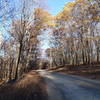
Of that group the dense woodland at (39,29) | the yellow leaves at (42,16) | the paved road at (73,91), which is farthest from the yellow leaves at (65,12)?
the paved road at (73,91)

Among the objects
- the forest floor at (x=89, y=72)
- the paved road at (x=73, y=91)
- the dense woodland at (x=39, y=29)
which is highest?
the dense woodland at (x=39, y=29)

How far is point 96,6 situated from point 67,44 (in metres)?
23.3

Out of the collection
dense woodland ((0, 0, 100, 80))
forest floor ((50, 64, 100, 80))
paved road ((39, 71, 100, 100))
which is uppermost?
dense woodland ((0, 0, 100, 80))

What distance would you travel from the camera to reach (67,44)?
3853 centimetres

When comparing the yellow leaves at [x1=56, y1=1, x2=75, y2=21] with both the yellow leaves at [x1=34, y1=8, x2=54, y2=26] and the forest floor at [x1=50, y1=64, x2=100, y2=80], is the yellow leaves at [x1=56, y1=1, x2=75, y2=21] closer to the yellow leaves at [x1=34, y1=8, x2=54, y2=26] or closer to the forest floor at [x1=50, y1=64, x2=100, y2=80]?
the yellow leaves at [x1=34, y1=8, x2=54, y2=26]

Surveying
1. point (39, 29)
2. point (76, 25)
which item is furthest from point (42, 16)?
point (76, 25)

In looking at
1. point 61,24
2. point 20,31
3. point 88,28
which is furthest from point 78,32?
point 20,31

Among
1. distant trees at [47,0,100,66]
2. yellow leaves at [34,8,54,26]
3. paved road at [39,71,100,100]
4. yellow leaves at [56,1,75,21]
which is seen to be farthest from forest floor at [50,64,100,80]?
yellow leaves at [56,1,75,21]

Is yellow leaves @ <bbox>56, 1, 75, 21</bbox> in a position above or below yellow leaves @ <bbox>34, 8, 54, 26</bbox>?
above

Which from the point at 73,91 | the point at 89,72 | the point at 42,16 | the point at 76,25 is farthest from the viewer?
the point at 76,25

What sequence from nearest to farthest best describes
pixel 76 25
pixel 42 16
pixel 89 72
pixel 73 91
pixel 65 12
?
1. pixel 73 91
2. pixel 42 16
3. pixel 89 72
4. pixel 65 12
5. pixel 76 25

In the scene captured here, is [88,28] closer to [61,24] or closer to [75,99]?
[61,24]

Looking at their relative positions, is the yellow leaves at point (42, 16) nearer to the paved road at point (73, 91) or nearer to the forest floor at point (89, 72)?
the forest floor at point (89, 72)

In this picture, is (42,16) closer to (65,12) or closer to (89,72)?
(65,12)
